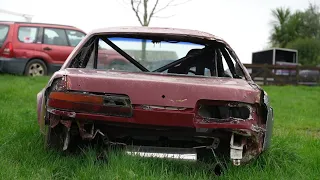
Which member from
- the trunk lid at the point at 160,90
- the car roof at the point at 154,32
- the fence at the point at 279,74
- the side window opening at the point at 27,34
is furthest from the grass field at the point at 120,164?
the fence at the point at 279,74

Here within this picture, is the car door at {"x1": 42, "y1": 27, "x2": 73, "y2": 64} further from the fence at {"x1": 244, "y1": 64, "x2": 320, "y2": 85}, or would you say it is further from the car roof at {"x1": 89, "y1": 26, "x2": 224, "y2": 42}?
the car roof at {"x1": 89, "y1": 26, "x2": 224, "y2": 42}

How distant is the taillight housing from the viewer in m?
12.5

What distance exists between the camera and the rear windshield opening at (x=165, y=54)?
4551 mm

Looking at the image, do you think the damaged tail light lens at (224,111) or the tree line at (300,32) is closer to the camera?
the damaged tail light lens at (224,111)

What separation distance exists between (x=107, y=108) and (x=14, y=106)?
466 cm

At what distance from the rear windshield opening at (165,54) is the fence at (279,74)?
48.2 ft

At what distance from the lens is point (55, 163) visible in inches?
146

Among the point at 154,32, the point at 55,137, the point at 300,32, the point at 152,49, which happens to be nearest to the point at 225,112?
the point at 154,32

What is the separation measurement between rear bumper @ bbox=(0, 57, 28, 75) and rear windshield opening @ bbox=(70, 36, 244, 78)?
8524 mm

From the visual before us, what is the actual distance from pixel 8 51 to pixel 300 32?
50.9m

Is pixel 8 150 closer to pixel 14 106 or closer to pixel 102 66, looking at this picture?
pixel 102 66

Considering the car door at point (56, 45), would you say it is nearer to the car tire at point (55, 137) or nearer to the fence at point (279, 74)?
the fence at point (279, 74)

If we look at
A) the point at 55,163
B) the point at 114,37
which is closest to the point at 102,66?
the point at 114,37

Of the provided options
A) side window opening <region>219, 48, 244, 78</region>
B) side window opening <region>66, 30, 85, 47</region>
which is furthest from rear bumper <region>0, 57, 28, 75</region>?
side window opening <region>219, 48, 244, 78</region>
